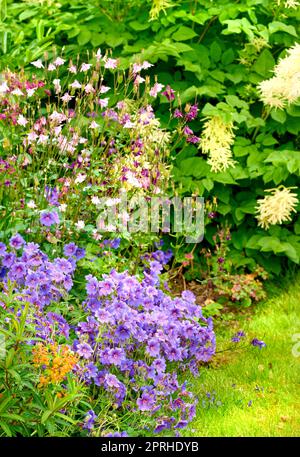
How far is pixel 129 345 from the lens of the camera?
376cm

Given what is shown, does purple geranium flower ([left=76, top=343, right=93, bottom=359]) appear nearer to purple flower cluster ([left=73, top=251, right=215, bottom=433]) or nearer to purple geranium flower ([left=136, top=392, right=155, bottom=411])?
purple flower cluster ([left=73, top=251, right=215, bottom=433])

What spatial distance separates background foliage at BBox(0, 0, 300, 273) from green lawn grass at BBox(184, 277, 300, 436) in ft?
1.56

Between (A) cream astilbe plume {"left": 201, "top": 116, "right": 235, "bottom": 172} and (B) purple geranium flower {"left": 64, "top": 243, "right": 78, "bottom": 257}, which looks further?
(A) cream astilbe plume {"left": 201, "top": 116, "right": 235, "bottom": 172}

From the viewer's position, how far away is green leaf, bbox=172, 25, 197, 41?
17.8ft

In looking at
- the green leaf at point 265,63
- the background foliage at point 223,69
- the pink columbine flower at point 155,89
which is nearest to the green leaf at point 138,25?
the background foliage at point 223,69

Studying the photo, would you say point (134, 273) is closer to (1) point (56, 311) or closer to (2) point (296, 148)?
(1) point (56, 311)

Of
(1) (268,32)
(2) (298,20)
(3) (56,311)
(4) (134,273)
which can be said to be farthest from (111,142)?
(2) (298,20)

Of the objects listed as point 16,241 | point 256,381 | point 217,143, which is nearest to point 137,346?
point 16,241

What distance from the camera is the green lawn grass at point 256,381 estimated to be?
384cm

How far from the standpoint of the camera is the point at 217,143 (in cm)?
539

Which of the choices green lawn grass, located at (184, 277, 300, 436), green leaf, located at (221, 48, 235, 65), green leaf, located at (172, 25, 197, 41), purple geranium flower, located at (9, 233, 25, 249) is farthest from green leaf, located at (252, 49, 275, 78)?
purple geranium flower, located at (9, 233, 25, 249)

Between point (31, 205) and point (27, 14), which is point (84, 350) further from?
point (27, 14)

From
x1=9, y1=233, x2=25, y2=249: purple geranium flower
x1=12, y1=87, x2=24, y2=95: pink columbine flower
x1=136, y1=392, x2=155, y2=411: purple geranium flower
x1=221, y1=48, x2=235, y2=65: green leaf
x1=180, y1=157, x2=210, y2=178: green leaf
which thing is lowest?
x1=180, y1=157, x2=210, y2=178: green leaf

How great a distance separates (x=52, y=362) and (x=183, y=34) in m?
2.88
